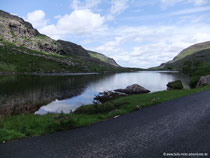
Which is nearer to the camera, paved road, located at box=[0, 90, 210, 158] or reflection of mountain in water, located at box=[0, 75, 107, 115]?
paved road, located at box=[0, 90, 210, 158]

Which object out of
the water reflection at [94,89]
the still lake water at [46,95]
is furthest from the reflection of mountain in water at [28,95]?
the water reflection at [94,89]

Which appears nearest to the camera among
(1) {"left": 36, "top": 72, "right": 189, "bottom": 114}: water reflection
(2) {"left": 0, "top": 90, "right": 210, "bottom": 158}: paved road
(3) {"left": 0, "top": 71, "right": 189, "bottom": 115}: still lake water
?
(2) {"left": 0, "top": 90, "right": 210, "bottom": 158}: paved road

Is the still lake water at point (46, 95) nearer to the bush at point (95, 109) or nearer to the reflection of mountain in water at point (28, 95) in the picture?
the reflection of mountain in water at point (28, 95)

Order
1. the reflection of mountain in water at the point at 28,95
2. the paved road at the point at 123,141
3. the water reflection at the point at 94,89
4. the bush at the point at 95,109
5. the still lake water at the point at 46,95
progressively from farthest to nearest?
the water reflection at the point at 94,89 < the still lake water at the point at 46,95 < the reflection of mountain in water at the point at 28,95 < the bush at the point at 95,109 < the paved road at the point at 123,141

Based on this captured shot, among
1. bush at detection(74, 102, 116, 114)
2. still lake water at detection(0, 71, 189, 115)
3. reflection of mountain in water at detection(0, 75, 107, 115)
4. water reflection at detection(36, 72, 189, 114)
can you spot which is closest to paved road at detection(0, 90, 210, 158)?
bush at detection(74, 102, 116, 114)

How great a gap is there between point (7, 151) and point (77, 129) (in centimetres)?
685

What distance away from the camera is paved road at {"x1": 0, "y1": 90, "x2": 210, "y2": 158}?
1228cm

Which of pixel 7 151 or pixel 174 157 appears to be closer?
pixel 174 157

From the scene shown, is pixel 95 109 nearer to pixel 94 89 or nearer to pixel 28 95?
pixel 28 95

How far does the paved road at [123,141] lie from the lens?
12.3m

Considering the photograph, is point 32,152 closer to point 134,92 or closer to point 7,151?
point 7,151

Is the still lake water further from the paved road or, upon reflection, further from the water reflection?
the paved road

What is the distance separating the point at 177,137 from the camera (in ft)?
48.2

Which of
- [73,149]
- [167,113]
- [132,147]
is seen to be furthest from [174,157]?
[167,113]
